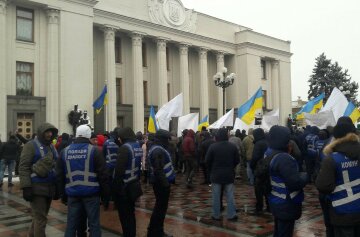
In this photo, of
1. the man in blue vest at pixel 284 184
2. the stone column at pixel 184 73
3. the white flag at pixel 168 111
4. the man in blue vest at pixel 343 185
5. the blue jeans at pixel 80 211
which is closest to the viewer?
the man in blue vest at pixel 343 185

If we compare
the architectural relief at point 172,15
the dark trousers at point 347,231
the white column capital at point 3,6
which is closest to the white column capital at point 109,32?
the architectural relief at point 172,15

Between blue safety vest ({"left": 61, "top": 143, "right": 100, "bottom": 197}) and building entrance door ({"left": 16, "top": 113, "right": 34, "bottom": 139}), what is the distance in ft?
67.1

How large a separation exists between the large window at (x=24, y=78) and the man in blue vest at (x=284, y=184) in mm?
22700

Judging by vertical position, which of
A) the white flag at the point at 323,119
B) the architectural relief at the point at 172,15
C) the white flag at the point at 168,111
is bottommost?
the white flag at the point at 323,119

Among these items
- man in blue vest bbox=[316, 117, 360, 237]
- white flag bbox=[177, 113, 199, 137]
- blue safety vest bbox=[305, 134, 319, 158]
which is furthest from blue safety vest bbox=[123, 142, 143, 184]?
white flag bbox=[177, 113, 199, 137]

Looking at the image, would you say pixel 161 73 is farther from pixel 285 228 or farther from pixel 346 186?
pixel 346 186

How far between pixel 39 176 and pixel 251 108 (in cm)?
981

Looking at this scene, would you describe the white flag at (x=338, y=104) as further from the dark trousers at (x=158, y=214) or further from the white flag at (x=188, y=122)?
the dark trousers at (x=158, y=214)

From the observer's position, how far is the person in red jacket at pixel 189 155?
42.0ft

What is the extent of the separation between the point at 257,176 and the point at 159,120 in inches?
352

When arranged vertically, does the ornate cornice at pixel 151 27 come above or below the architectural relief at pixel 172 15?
below

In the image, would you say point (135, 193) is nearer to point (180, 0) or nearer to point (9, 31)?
point (9, 31)

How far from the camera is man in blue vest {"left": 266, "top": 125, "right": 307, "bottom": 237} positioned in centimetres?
431

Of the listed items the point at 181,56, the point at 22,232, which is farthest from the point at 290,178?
the point at 181,56
